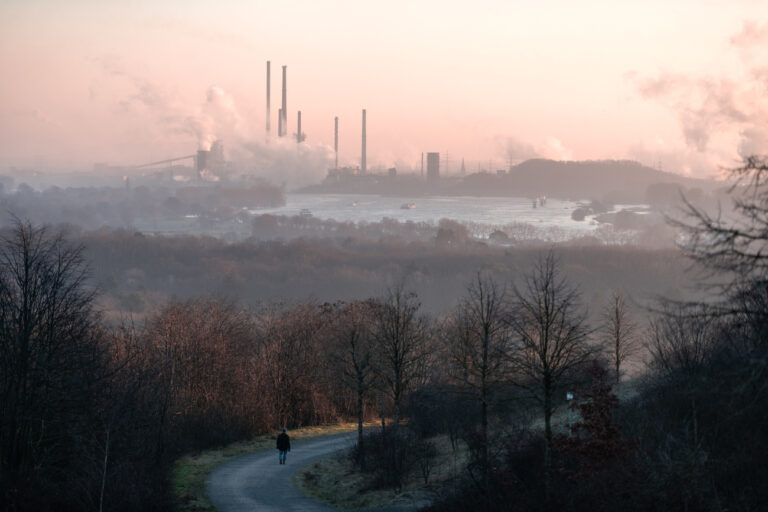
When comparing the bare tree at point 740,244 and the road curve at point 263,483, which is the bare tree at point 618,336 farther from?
the bare tree at point 740,244

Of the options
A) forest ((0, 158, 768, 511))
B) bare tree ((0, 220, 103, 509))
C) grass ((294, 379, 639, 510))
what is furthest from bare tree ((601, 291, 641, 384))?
bare tree ((0, 220, 103, 509))

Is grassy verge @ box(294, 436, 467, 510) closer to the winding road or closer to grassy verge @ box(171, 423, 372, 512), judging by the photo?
the winding road

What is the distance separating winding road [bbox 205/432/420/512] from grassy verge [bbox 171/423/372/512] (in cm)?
39

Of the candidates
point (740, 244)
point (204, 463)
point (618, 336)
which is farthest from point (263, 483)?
point (618, 336)

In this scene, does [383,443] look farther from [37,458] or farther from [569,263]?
[569,263]

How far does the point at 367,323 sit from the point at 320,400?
29.2ft

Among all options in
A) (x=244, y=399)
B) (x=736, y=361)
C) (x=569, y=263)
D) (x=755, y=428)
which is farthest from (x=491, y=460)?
(x=569, y=263)

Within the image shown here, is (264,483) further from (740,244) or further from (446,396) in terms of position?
(740,244)

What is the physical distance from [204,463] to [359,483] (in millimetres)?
8040

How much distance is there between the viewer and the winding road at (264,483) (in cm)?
2523

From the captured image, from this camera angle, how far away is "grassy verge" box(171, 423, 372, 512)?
24797 millimetres

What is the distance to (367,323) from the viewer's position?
5519 centimetres

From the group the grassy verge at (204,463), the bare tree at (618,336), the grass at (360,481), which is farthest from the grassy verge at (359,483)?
the bare tree at (618,336)

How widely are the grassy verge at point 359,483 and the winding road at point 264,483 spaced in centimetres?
60
